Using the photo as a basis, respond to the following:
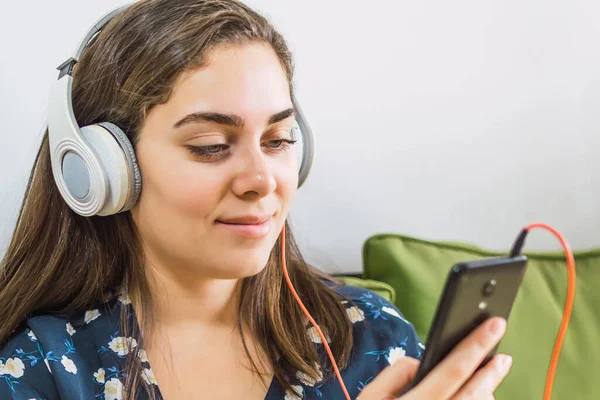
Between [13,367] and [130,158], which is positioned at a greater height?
[130,158]

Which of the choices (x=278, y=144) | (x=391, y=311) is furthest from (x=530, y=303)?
(x=278, y=144)

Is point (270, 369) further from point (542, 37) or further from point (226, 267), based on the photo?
point (542, 37)

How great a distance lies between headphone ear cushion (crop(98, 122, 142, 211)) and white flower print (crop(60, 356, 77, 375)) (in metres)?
0.23

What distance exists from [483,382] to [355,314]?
49cm

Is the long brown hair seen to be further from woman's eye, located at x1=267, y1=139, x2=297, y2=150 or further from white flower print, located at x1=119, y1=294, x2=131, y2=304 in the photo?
woman's eye, located at x1=267, y1=139, x2=297, y2=150

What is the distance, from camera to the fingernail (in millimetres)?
695

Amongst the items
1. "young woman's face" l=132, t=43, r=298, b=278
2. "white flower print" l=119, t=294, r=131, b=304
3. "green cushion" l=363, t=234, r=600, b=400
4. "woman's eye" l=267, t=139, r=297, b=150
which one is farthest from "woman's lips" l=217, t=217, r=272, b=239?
"green cushion" l=363, t=234, r=600, b=400

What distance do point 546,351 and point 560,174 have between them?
1.64ft

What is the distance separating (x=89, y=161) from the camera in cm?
93

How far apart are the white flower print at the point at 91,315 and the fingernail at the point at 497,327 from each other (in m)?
0.62

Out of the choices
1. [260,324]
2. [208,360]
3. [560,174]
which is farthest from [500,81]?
[208,360]

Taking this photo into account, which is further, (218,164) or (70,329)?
(70,329)

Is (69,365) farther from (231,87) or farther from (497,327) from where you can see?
(497,327)

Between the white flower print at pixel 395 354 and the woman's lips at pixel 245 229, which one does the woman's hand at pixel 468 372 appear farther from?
the white flower print at pixel 395 354
